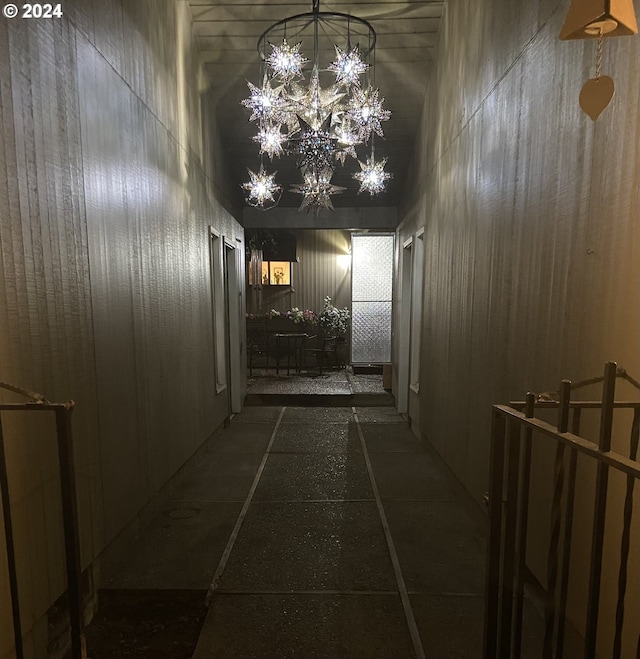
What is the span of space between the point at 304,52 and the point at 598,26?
11.0 ft

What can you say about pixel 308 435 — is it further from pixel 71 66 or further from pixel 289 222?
pixel 71 66

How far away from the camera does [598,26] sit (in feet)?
4.21

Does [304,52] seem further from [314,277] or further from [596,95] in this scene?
[314,277]

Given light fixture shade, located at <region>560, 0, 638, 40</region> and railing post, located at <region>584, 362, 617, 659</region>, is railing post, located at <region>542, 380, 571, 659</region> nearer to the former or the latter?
railing post, located at <region>584, 362, 617, 659</region>

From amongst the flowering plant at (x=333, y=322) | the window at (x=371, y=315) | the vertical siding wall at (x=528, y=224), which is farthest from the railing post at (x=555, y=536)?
the flowering plant at (x=333, y=322)

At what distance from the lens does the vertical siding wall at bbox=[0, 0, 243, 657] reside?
1.58m

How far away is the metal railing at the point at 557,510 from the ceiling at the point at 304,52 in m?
3.68

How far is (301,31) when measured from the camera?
359 centimetres

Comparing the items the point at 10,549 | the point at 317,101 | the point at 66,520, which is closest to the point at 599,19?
the point at 317,101

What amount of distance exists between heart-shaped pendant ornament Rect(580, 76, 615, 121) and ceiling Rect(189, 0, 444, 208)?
9.33 ft

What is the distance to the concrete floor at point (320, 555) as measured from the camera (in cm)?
190

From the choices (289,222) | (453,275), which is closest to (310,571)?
(453,275)

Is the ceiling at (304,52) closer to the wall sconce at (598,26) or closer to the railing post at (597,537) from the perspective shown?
the wall sconce at (598,26)

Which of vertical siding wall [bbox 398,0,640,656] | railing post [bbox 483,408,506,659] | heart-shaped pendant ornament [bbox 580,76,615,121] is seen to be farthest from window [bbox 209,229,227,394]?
heart-shaped pendant ornament [bbox 580,76,615,121]
